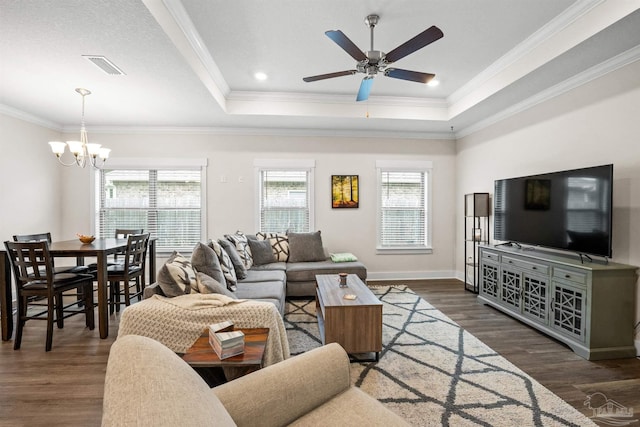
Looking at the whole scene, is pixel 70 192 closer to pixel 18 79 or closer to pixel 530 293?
pixel 18 79

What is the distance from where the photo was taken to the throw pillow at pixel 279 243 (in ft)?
15.8

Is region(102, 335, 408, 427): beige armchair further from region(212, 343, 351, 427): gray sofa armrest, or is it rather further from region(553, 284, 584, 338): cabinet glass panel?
region(553, 284, 584, 338): cabinet glass panel

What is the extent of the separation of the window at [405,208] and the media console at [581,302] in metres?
2.29

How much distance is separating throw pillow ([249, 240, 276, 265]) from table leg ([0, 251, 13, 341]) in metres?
2.62

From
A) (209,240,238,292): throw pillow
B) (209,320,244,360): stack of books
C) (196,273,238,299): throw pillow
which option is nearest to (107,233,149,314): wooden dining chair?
(209,240,238,292): throw pillow

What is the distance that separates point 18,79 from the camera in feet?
10.9

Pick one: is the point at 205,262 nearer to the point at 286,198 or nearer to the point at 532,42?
the point at 286,198

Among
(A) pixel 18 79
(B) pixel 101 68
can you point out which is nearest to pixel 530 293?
(B) pixel 101 68

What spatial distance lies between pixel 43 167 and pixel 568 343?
724 centimetres

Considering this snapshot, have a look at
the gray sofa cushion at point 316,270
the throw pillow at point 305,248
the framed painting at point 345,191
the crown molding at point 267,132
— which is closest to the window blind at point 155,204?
the crown molding at point 267,132

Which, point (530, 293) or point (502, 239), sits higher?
point (502, 239)

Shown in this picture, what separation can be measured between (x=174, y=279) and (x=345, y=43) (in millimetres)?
2228

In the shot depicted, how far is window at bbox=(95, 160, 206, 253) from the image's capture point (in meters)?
5.23

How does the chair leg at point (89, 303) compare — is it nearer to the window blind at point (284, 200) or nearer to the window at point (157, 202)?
the window at point (157, 202)
